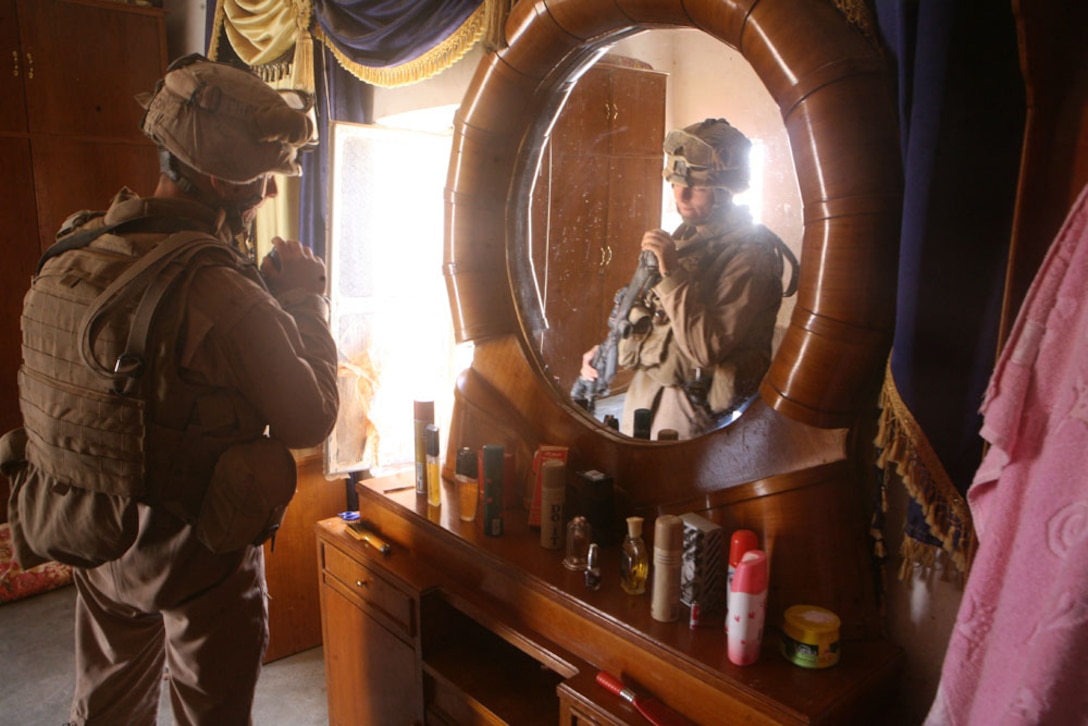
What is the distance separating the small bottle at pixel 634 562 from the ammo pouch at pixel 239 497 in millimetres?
668

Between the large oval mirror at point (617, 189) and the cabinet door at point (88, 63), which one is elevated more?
the cabinet door at point (88, 63)

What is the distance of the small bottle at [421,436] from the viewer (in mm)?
1608

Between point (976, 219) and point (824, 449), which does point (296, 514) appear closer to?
point (824, 449)

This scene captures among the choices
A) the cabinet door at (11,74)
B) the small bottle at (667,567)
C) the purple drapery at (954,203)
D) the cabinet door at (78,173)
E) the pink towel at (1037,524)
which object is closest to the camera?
the pink towel at (1037,524)

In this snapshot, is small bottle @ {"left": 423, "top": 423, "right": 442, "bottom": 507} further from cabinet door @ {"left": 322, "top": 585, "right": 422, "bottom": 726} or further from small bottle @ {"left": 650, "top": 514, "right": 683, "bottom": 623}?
small bottle @ {"left": 650, "top": 514, "right": 683, "bottom": 623}

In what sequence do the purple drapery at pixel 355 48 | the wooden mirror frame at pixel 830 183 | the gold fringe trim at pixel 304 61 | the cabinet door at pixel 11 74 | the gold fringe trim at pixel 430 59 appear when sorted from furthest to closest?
the cabinet door at pixel 11 74, the gold fringe trim at pixel 304 61, the purple drapery at pixel 355 48, the gold fringe trim at pixel 430 59, the wooden mirror frame at pixel 830 183

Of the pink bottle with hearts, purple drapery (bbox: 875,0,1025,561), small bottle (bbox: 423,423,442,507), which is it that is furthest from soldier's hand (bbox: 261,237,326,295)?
purple drapery (bbox: 875,0,1025,561)

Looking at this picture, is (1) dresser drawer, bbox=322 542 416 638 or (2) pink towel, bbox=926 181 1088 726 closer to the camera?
(2) pink towel, bbox=926 181 1088 726

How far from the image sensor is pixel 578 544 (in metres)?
1.26

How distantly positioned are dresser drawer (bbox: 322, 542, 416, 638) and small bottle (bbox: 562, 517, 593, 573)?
0.37 m

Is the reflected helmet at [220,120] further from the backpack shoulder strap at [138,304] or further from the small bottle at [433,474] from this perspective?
the small bottle at [433,474]

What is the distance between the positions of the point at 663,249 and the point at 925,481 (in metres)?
0.56

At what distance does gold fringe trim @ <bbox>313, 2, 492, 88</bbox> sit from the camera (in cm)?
165

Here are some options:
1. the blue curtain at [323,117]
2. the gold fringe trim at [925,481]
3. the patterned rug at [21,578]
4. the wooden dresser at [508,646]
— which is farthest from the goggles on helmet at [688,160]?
the patterned rug at [21,578]
